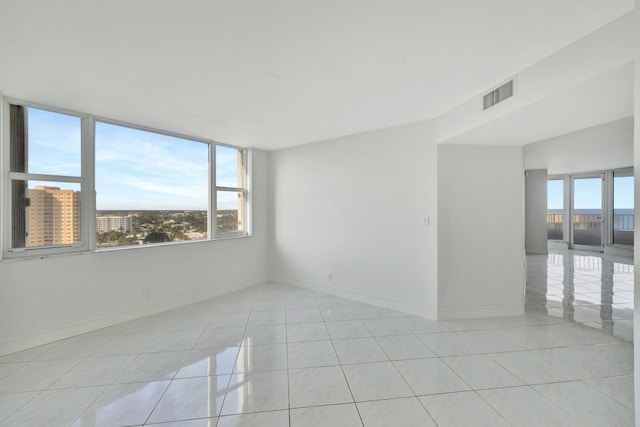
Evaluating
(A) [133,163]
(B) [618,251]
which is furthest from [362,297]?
(B) [618,251]

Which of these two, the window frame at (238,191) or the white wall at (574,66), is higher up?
the white wall at (574,66)

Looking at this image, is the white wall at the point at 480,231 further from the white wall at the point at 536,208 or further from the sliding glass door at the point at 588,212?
the sliding glass door at the point at 588,212

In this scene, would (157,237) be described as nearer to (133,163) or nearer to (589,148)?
(133,163)

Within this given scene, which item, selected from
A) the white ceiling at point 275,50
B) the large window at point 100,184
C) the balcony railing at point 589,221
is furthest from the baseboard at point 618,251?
the large window at point 100,184

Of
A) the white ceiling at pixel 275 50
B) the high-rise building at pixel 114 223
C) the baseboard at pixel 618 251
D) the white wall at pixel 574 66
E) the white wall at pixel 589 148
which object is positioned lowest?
the baseboard at pixel 618 251

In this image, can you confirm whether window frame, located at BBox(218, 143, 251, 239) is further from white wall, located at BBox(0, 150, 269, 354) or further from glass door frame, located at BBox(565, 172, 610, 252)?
glass door frame, located at BBox(565, 172, 610, 252)

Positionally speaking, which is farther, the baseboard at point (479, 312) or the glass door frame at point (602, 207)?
the glass door frame at point (602, 207)

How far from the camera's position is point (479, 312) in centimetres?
336

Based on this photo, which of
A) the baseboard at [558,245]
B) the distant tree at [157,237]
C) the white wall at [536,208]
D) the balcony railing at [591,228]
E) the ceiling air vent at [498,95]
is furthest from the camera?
the baseboard at [558,245]

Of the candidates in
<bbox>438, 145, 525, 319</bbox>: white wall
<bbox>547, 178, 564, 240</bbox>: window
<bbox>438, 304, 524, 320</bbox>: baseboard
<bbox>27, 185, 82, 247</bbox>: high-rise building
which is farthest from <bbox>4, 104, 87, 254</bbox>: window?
<bbox>547, 178, 564, 240</bbox>: window

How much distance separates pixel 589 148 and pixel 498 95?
4.62m

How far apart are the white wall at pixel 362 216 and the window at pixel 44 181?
2878 millimetres

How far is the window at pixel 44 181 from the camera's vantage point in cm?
275

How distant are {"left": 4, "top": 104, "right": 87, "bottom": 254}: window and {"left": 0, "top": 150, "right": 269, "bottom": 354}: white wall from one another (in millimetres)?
269
